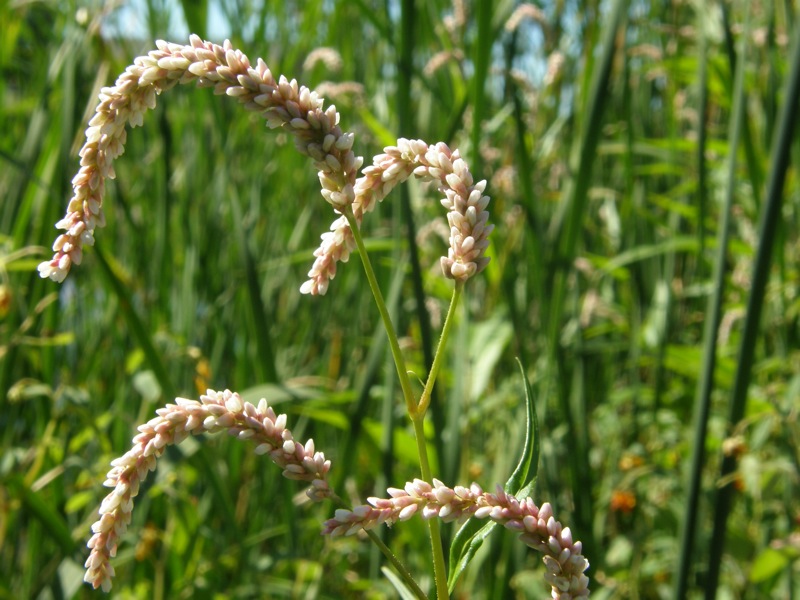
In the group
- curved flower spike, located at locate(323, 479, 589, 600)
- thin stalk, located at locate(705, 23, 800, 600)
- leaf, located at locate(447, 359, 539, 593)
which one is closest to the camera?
curved flower spike, located at locate(323, 479, 589, 600)

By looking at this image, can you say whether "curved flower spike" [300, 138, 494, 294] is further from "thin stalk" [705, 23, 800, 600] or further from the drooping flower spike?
"thin stalk" [705, 23, 800, 600]

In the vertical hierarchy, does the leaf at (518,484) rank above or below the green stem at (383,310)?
below

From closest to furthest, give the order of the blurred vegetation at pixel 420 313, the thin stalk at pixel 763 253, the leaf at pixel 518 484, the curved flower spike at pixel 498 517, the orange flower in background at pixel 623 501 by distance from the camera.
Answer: the curved flower spike at pixel 498 517
the leaf at pixel 518 484
the thin stalk at pixel 763 253
the blurred vegetation at pixel 420 313
the orange flower in background at pixel 623 501

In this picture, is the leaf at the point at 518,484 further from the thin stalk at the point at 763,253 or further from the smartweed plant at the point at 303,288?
the thin stalk at the point at 763,253

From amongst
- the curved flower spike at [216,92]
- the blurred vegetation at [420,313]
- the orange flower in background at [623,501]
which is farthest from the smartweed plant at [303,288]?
the orange flower in background at [623,501]

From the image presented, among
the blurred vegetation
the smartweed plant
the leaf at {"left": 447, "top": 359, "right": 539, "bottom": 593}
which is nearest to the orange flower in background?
the blurred vegetation

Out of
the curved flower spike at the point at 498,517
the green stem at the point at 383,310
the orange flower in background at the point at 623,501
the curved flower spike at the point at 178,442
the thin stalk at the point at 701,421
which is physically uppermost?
the green stem at the point at 383,310

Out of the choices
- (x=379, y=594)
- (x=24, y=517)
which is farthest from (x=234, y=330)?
(x=379, y=594)
